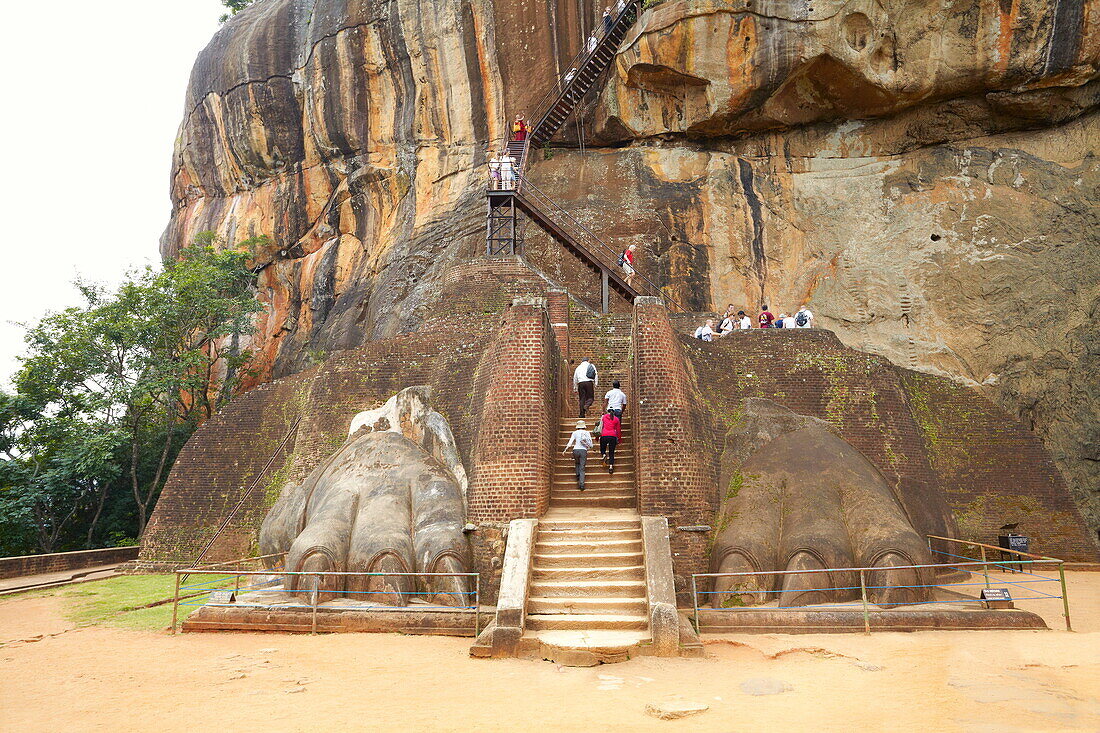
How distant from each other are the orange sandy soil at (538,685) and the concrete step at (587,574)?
1096mm

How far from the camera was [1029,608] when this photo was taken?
36.3ft

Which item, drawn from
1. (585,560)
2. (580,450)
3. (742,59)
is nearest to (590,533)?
(585,560)

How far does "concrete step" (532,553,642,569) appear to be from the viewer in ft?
31.3

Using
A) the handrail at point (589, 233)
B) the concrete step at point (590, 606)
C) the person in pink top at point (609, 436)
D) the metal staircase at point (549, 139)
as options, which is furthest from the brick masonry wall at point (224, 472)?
the handrail at point (589, 233)

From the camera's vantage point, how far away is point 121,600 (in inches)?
520

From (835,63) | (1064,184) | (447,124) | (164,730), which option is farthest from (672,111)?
(164,730)

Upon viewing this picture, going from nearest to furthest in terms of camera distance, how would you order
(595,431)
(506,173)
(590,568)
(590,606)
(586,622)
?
(586,622) → (590,606) → (590,568) → (595,431) → (506,173)

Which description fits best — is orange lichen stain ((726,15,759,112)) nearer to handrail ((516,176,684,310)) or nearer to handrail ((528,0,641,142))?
handrail ((528,0,641,142))

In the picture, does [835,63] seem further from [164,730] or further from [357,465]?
[164,730]

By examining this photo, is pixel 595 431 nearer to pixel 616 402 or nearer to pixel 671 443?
pixel 616 402

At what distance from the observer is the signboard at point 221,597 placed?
10305 millimetres

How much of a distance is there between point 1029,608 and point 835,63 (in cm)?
1713

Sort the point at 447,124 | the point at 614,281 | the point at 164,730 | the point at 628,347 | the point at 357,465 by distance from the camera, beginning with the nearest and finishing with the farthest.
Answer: the point at 164,730, the point at 357,465, the point at 628,347, the point at 614,281, the point at 447,124

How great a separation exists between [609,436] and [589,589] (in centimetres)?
333
